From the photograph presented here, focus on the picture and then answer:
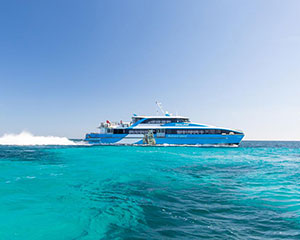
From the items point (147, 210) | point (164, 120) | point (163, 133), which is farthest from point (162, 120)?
point (147, 210)

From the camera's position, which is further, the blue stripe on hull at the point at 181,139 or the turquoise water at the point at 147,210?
the blue stripe on hull at the point at 181,139

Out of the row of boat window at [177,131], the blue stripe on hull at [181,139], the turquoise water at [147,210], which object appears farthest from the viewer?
the row of boat window at [177,131]

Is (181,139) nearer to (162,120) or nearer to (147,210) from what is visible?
(162,120)

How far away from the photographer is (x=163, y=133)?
3769cm

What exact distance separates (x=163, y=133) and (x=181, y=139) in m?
3.87

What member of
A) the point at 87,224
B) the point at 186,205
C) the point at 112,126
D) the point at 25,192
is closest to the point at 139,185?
the point at 186,205

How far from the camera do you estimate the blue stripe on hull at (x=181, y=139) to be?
117 ft

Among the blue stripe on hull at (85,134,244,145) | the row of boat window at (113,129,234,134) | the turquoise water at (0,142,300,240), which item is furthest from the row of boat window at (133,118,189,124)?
the turquoise water at (0,142,300,240)

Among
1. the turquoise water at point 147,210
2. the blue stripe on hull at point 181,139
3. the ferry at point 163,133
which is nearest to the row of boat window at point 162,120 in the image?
the ferry at point 163,133

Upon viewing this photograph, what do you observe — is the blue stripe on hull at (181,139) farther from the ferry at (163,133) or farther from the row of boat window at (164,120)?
the row of boat window at (164,120)

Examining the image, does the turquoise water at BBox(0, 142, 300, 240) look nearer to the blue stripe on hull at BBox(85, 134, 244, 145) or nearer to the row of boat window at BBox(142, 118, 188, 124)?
the blue stripe on hull at BBox(85, 134, 244, 145)

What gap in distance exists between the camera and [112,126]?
39.5m

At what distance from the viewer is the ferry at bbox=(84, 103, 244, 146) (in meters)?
36.1

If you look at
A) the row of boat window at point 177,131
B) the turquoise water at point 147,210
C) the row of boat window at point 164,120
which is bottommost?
the turquoise water at point 147,210
